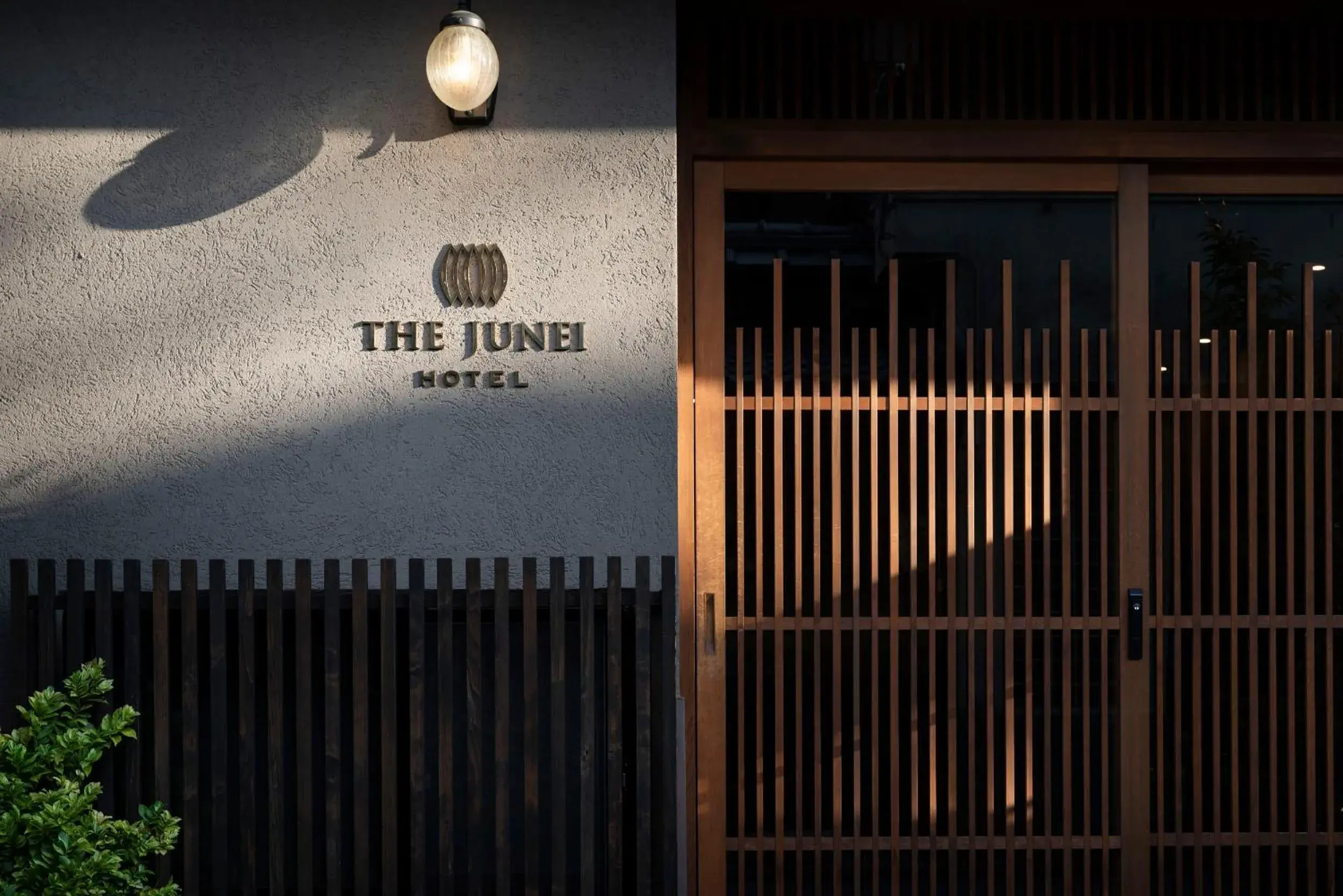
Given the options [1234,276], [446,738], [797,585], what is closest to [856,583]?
[797,585]

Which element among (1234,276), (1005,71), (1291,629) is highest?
(1005,71)

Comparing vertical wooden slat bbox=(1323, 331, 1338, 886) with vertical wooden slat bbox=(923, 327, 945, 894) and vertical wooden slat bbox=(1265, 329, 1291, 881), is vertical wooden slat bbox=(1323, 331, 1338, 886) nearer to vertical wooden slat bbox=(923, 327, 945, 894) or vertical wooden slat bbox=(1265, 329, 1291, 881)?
vertical wooden slat bbox=(1265, 329, 1291, 881)

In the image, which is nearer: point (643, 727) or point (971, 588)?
point (643, 727)

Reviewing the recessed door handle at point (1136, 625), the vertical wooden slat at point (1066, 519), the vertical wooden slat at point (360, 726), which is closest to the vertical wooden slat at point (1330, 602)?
the recessed door handle at point (1136, 625)

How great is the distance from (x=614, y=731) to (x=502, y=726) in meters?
0.40

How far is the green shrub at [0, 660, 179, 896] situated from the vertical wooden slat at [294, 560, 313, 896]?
1.75 ft

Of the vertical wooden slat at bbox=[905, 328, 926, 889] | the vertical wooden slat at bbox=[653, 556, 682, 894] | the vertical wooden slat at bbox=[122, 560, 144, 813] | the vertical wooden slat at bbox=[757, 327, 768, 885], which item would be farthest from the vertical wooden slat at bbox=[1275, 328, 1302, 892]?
the vertical wooden slat at bbox=[122, 560, 144, 813]

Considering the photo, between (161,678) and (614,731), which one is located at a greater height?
(161,678)

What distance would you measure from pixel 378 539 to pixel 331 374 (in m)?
0.66

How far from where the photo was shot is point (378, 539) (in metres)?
4.23

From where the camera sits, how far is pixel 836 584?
4.44 meters

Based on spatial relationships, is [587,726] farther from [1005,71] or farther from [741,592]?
[1005,71]

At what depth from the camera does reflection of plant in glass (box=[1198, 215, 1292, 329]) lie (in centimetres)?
457

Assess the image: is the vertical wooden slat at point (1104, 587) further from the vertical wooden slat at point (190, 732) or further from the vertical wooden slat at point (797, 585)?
the vertical wooden slat at point (190, 732)
